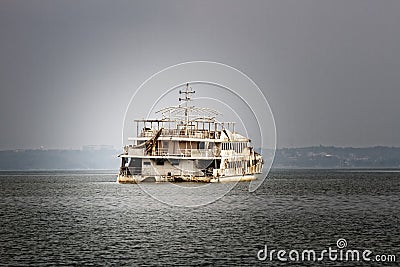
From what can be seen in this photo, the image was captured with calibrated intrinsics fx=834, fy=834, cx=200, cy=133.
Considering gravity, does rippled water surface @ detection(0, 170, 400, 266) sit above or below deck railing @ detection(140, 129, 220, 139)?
below

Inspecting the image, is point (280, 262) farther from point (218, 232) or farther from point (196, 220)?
point (196, 220)

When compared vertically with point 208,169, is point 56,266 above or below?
below

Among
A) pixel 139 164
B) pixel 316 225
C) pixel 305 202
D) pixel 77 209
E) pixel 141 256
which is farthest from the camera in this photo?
pixel 139 164

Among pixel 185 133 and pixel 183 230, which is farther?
pixel 185 133

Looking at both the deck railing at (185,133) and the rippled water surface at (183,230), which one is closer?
the rippled water surface at (183,230)

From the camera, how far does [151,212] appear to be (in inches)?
3381

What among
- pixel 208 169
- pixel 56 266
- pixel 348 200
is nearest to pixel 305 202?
pixel 348 200

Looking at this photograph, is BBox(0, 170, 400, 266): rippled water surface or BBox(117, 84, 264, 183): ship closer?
BBox(0, 170, 400, 266): rippled water surface

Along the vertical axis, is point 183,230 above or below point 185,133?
below

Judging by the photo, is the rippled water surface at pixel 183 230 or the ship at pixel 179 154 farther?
the ship at pixel 179 154

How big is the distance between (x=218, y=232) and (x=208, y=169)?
57.4 metres

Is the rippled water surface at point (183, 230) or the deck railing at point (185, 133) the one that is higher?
the deck railing at point (185, 133)

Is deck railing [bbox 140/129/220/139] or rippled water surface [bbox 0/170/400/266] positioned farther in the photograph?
deck railing [bbox 140/129/220/139]

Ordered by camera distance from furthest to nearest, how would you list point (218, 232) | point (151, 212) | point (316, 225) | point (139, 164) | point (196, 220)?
point (139, 164) < point (151, 212) < point (196, 220) < point (316, 225) < point (218, 232)
